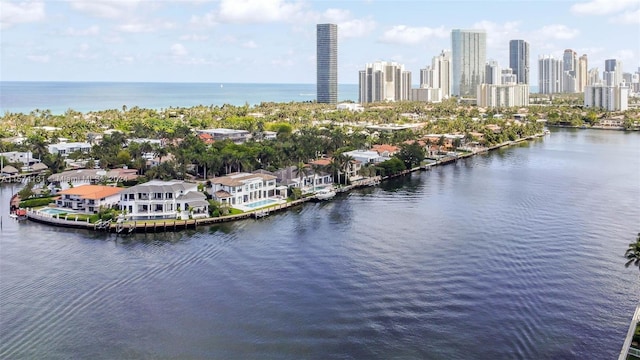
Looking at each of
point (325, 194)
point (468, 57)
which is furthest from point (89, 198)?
point (468, 57)

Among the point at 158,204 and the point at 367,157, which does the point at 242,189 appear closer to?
the point at 158,204

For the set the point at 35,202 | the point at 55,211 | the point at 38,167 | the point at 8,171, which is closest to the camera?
the point at 55,211

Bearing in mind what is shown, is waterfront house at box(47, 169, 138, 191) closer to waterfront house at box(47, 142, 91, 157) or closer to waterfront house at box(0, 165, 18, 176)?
waterfront house at box(0, 165, 18, 176)

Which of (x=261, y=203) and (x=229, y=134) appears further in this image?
(x=229, y=134)

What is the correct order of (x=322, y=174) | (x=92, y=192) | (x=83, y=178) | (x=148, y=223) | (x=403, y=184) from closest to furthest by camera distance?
1. (x=148, y=223)
2. (x=92, y=192)
3. (x=83, y=178)
4. (x=322, y=174)
5. (x=403, y=184)

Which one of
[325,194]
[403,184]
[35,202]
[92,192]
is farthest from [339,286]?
[403,184]

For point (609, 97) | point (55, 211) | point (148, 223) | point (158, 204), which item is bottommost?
point (148, 223)

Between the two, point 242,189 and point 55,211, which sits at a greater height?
point 242,189

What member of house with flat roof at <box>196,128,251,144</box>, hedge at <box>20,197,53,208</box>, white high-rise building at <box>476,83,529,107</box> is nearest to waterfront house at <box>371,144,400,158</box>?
→ house with flat roof at <box>196,128,251,144</box>
